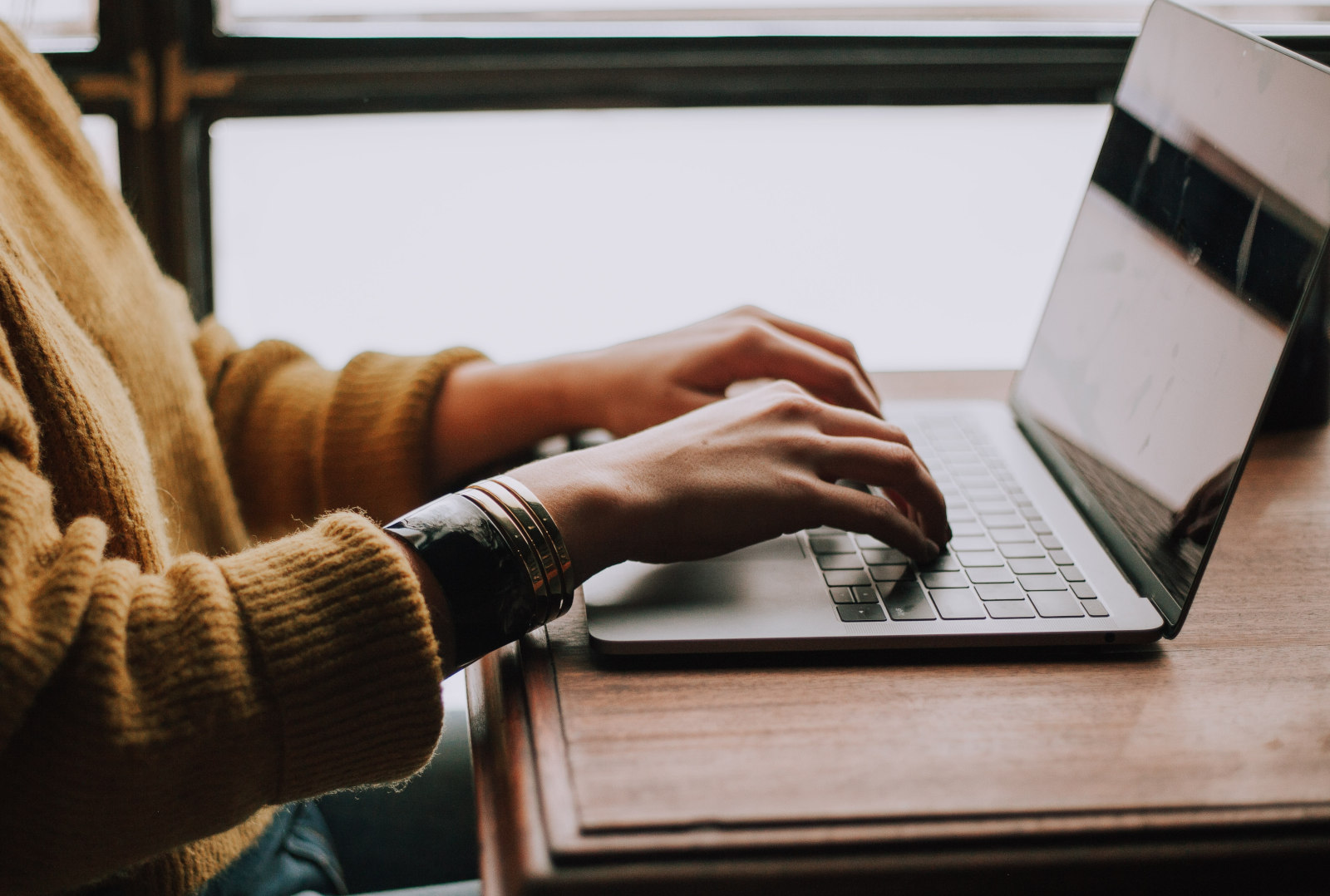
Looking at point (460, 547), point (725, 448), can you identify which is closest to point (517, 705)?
point (460, 547)

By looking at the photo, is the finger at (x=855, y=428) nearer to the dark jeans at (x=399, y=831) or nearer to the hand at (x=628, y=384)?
the hand at (x=628, y=384)

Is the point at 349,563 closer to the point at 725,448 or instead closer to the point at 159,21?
the point at 725,448

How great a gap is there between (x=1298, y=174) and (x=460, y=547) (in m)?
0.51

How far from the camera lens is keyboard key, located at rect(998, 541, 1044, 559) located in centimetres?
61

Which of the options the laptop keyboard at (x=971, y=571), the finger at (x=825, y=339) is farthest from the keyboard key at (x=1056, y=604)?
the finger at (x=825, y=339)

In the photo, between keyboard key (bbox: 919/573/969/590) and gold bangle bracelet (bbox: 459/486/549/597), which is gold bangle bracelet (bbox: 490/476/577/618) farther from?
keyboard key (bbox: 919/573/969/590)

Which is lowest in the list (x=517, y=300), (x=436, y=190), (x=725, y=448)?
(x=517, y=300)

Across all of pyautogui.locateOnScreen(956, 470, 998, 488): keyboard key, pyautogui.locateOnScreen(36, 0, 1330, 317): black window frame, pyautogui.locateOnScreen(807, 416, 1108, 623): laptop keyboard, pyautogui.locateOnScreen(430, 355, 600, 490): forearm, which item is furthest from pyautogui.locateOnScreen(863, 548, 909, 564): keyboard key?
pyautogui.locateOnScreen(36, 0, 1330, 317): black window frame

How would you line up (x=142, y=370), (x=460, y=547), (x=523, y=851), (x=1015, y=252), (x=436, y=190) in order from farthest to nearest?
(x=1015, y=252) < (x=436, y=190) < (x=142, y=370) < (x=460, y=547) < (x=523, y=851)

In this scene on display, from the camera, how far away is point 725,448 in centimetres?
59

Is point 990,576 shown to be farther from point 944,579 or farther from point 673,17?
point 673,17

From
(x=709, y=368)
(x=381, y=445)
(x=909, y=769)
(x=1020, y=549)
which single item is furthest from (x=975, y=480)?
(x=381, y=445)

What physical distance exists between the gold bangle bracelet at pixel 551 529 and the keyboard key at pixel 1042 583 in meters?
0.27

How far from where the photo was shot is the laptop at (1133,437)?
0.53 m
